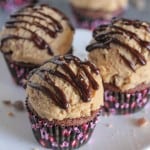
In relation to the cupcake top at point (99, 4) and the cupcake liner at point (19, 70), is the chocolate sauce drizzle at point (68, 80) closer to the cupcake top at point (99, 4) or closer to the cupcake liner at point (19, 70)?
the cupcake liner at point (19, 70)

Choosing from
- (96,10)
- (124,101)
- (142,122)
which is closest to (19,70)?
(124,101)

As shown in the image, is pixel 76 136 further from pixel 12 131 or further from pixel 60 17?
pixel 60 17

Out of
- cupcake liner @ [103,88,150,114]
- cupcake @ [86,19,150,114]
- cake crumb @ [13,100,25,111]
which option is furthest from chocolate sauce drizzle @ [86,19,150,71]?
cake crumb @ [13,100,25,111]

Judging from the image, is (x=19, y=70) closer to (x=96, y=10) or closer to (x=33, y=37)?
(x=33, y=37)

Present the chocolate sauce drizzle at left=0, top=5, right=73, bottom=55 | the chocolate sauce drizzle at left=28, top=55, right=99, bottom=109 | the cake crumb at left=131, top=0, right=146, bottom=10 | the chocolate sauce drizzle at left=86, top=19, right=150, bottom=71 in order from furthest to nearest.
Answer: the cake crumb at left=131, top=0, right=146, bottom=10 < the chocolate sauce drizzle at left=0, top=5, right=73, bottom=55 < the chocolate sauce drizzle at left=86, top=19, right=150, bottom=71 < the chocolate sauce drizzle at left=28, top=55, right=99, bottom=109

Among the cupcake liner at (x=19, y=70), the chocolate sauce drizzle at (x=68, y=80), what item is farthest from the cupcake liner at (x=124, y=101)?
the cupcake liner at (x=19, y=70)

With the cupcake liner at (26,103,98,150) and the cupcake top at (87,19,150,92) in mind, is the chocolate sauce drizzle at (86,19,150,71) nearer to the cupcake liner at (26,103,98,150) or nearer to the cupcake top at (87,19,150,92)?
the cupcake top at (87,19,150,92)
